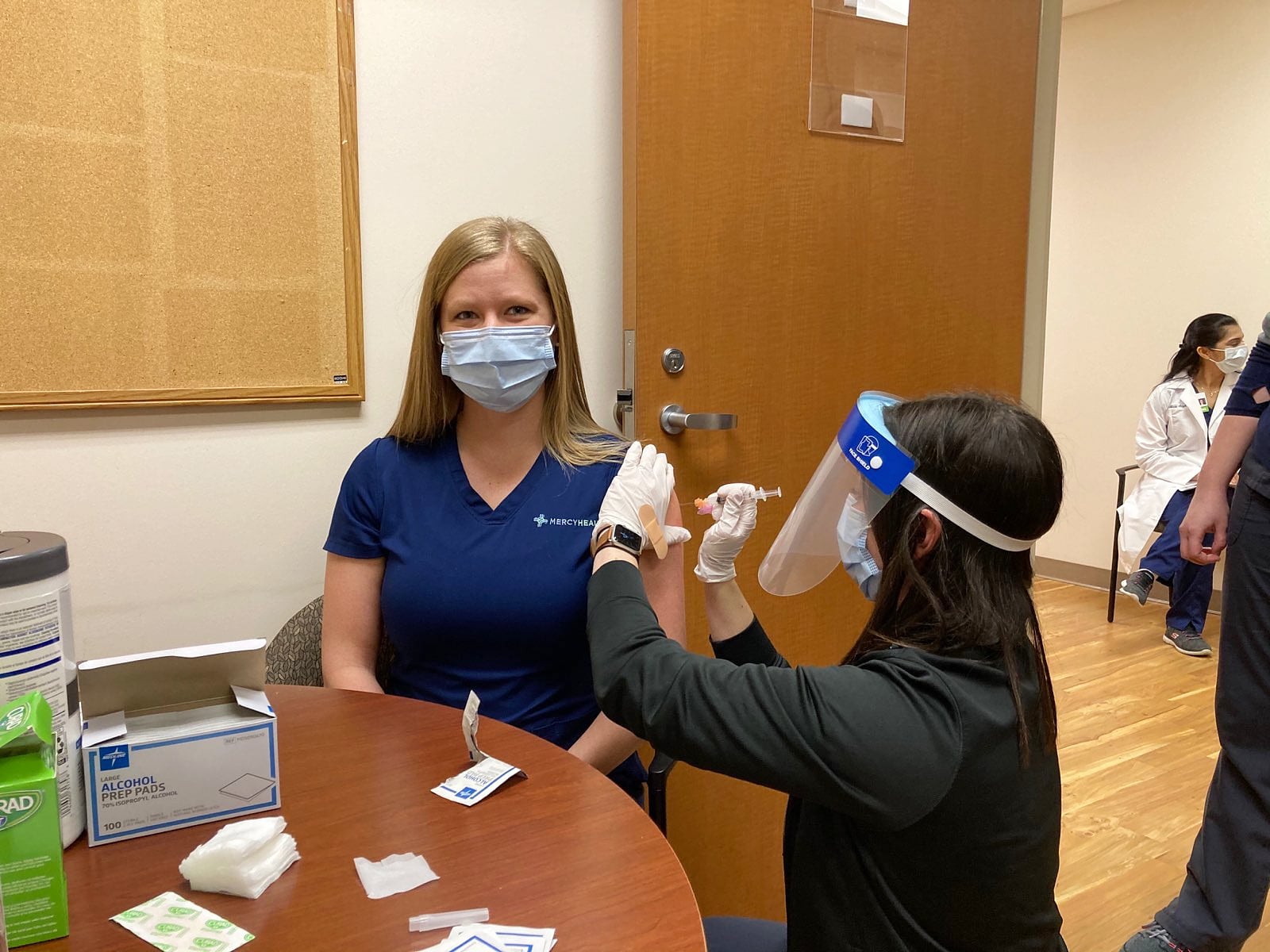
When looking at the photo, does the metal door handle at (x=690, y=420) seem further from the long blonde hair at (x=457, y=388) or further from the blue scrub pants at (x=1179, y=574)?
the blue scrub pants at (x=1179, y=574)

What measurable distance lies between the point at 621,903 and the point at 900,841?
1.02 feet

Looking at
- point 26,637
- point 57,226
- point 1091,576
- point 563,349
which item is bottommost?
point 1091,576

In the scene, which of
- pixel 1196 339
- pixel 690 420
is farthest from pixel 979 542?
pixel 1196 339

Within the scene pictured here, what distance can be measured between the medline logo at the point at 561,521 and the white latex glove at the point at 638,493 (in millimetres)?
21

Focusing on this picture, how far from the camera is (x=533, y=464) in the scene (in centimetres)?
153

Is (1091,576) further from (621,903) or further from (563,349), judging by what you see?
(621,903)

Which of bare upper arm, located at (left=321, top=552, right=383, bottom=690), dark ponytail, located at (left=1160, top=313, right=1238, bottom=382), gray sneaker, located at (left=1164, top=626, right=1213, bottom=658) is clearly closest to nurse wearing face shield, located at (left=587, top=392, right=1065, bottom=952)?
bare upper arm, located at (left=321, top=552, right=383, bottom=690)

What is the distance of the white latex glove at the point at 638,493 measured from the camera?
51.1 inches

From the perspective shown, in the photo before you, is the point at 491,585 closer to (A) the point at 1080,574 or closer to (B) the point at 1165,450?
(B) the point at 1165,450

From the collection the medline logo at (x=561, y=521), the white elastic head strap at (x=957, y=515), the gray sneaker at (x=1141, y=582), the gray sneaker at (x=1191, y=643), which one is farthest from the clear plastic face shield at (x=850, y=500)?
the gray sneaker at (x=1141, y=582)

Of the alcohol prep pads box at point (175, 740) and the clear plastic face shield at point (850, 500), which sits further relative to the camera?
the clear plastic face shield at point (850, 500)

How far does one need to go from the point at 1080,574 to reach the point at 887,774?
196 inches

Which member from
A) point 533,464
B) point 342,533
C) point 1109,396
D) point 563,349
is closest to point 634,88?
point 563,349

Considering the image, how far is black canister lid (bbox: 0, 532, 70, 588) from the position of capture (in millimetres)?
774
